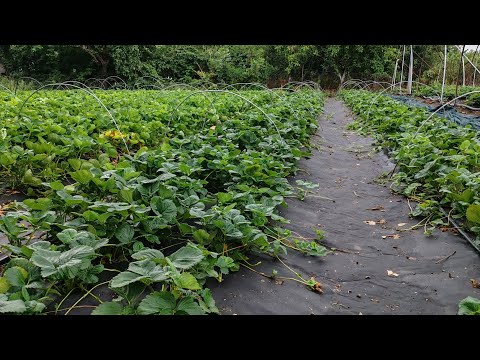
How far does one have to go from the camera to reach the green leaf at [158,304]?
61.4 inches

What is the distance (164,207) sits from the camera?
2299 millimetres

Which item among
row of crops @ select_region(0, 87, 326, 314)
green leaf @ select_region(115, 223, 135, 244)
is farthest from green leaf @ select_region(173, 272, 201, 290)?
green leaf @ select_region(115, 223, 135, 244)

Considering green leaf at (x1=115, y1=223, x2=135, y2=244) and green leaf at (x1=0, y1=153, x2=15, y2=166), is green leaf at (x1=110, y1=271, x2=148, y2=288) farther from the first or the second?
green leaf at (x1=0, y1=153, x2=15, y2=166)

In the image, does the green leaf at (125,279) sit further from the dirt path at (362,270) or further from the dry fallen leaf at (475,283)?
the dry fallen leaf at (475,283)

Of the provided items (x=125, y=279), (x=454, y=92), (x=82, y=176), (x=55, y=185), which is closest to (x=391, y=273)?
(x=125, y=279)

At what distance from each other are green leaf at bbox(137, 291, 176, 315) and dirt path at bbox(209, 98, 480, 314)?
37 cm

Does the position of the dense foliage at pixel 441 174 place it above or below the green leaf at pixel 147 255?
below

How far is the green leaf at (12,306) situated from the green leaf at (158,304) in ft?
1.44

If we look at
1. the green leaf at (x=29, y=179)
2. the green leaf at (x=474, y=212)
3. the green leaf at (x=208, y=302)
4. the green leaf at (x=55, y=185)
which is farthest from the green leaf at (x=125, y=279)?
the green leaf at (x=474, y=212)

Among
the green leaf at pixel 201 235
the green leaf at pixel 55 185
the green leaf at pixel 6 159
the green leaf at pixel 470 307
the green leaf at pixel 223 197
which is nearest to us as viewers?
the green leaf at pixel 470 307

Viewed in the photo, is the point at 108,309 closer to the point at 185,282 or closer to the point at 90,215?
the point at 185,282

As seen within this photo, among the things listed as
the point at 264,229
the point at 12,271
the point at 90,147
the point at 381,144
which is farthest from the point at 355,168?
the point at 12,271

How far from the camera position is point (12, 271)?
5.59 ft
